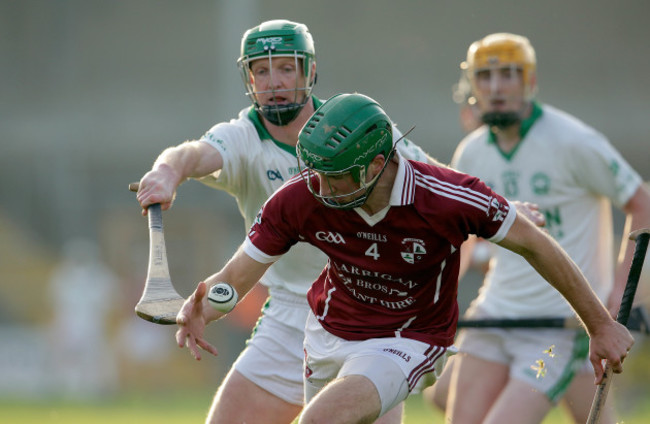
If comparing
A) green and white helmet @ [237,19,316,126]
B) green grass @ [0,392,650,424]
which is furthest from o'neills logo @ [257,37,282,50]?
green grass @ [0,392,650,424]

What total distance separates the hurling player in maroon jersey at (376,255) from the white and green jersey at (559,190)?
5.56ft

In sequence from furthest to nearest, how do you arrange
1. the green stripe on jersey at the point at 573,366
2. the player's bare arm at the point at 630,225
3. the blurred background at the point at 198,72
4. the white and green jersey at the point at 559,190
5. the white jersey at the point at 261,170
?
1. the blurred background at the point at 198,72
2. the white and green jersey at the point at 559,190
3. the green stripe on jersey at the point at 573,366
4. the player's bare arm at the point at 630,225
5. the white jersey at the point at 261,170

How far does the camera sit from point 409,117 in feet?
72.1

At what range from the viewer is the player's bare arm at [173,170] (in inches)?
170

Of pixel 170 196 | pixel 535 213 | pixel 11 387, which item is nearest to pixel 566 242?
pixel 535 213

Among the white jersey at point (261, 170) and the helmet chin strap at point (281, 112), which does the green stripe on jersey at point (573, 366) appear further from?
the helmet chin strap at point (281, 112)

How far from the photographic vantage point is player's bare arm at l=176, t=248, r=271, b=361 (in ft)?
12.6

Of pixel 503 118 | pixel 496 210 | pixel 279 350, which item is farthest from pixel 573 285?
pixel 503 118

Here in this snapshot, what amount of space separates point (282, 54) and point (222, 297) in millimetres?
1384

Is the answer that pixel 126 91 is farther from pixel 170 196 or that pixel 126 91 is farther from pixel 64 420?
pixel 170 196

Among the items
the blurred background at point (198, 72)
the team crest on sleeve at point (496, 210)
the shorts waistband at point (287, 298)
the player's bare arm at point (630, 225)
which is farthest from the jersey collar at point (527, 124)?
the blurred background at point (198, 72)

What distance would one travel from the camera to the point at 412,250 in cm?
392

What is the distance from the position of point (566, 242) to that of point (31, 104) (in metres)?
18.9

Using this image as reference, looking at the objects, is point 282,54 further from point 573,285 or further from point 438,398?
point 438,398
